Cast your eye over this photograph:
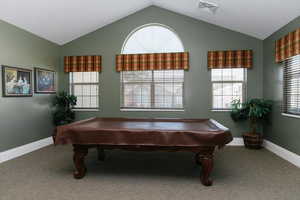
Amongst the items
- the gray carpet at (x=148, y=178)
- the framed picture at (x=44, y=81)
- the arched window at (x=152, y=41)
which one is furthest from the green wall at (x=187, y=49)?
the gray carpet at (x=148, y=178)

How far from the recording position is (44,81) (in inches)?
187

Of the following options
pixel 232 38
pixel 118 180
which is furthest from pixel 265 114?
pixel 118 180

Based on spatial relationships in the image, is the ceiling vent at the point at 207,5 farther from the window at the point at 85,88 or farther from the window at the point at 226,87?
the window at the point at 85,88

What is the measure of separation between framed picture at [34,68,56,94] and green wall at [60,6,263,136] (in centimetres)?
40

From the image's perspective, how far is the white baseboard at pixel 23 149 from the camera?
12.0 feet

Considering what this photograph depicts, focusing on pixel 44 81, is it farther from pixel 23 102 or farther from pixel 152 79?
pixel 152 79

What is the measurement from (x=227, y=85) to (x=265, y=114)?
1.10m

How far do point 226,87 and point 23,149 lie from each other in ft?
16.1

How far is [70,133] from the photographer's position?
106 inches

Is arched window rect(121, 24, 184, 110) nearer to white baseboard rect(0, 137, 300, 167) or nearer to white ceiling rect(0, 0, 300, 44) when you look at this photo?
white ceiling rect(0, 0, 300, 44)

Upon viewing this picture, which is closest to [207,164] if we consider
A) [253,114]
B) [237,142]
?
[253,114]

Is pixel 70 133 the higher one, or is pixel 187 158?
pixel 70 133

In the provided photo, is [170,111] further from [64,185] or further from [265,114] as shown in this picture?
[64,185]

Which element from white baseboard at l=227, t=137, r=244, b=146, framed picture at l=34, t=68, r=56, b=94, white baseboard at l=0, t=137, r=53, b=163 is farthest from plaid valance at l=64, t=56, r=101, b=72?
white baseboard at l=227, t=137, r=244, b=146
